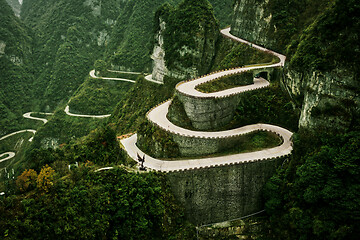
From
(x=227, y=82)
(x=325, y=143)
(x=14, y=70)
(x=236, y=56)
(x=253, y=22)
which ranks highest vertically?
(x=253, y=22)

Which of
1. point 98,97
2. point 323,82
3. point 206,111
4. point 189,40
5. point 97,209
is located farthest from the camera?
point 98,97

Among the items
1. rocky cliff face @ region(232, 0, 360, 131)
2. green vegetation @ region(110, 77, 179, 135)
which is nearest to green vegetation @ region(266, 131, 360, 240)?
rocky cliff face @ region(232, 0, 360, 131)

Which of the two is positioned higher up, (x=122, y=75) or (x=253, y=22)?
(x=253, y=22)

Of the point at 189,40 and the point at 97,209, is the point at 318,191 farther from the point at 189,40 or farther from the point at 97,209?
the point at 189,40

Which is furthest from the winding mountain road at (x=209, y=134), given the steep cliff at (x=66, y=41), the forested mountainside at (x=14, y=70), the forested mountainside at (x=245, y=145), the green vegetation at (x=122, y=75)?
the steep cliff at (x=66, y=41)

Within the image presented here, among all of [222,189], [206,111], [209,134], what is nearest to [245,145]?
[209,134]

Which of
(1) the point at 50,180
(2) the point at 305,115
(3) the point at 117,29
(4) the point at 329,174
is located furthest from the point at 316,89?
(3) the point at 117,29

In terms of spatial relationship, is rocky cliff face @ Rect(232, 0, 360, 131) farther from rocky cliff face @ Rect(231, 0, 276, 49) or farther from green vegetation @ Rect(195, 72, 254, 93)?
rocky cliff face @ Rect(231, 0, 276, 49)
